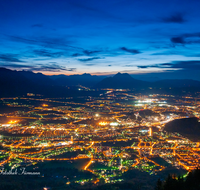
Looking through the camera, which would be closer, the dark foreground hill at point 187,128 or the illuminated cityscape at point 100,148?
the illuminated cityscape at point 100,148

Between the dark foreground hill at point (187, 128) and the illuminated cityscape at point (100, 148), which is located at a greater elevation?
the dark foreground hill at point (187, 128)

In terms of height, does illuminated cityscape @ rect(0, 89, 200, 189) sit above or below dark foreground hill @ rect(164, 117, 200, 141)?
below

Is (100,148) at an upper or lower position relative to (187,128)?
lower

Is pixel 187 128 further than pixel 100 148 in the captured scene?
Yes

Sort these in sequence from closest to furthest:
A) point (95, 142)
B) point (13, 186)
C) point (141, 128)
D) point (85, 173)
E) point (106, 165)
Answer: point (13, 186) < point (85, 173) < point (106, 165) < point (95, 142) < point (141, 128)

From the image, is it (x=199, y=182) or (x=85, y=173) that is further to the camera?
(x=85, y=173)

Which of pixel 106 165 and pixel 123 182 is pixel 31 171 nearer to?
pixel 106 165

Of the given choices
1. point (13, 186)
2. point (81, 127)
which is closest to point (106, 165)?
point (13, 186)

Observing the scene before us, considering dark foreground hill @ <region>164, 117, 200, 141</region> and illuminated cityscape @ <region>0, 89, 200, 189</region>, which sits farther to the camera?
dark foreground hill @ <region>164, 117, 200, 141</region>
